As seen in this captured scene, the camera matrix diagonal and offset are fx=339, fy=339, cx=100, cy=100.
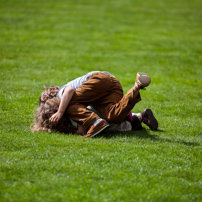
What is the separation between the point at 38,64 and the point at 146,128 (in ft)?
17.5

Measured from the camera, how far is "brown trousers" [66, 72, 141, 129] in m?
5.16

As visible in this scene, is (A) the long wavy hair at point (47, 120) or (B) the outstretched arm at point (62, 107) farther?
(A) the long wavy hair at point (47, 120)

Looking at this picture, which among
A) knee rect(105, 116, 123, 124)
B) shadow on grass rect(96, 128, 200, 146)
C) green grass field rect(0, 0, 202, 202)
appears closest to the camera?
green grass field rect(0, 0, 202, 202)

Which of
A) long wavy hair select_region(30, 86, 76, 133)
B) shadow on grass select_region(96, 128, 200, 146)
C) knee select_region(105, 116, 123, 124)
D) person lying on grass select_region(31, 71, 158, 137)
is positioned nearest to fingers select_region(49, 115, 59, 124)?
person lying on grass select_region(31, 71, 158, 137)

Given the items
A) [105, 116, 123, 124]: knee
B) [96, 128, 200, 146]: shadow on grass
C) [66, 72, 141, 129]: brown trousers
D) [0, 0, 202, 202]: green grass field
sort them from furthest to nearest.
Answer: [105, 116, 123, 124]: knee < [66, 72, 141, 129]: brown trousers < [96, 128, 200, 146]: shadow on grass < [0, 0, 202, 202]: green grass field

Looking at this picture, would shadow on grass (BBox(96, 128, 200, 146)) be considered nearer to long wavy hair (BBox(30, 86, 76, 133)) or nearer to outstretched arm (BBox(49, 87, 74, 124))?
long wavy hair (BBox(30, 86, 76, 133))

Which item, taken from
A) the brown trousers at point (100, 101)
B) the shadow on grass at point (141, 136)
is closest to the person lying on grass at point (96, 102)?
the brown trousers at point (100, 101)

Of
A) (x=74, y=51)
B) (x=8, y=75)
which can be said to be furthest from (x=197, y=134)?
(x=74, y=51)

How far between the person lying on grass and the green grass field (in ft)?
0.84

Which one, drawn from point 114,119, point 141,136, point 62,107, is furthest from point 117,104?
point 62,107

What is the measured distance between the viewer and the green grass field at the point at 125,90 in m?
3.65

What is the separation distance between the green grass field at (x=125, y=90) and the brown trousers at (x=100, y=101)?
32 cm

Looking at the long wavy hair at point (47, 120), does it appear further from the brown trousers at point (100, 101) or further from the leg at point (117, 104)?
the leg at point (117, 104)

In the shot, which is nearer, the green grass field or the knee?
the green grass field
